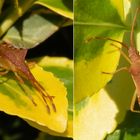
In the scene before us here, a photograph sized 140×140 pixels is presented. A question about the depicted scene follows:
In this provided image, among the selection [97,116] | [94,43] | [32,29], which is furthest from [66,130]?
[32,29]

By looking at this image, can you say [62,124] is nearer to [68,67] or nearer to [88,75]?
[88,75]

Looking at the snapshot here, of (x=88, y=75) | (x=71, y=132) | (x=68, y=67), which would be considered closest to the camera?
(x=88, y=75)

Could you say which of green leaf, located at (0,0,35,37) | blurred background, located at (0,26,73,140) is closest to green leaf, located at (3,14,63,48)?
green leaf, located at (0,0,35,37)

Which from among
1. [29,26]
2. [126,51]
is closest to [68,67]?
[29,26]

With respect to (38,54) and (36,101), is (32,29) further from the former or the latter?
(36,101)

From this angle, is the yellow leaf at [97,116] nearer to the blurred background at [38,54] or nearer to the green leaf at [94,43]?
the green leaf at [94,43]

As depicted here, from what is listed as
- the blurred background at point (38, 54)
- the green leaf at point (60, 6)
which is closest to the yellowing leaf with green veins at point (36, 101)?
the green leaf at point (60, 6)
